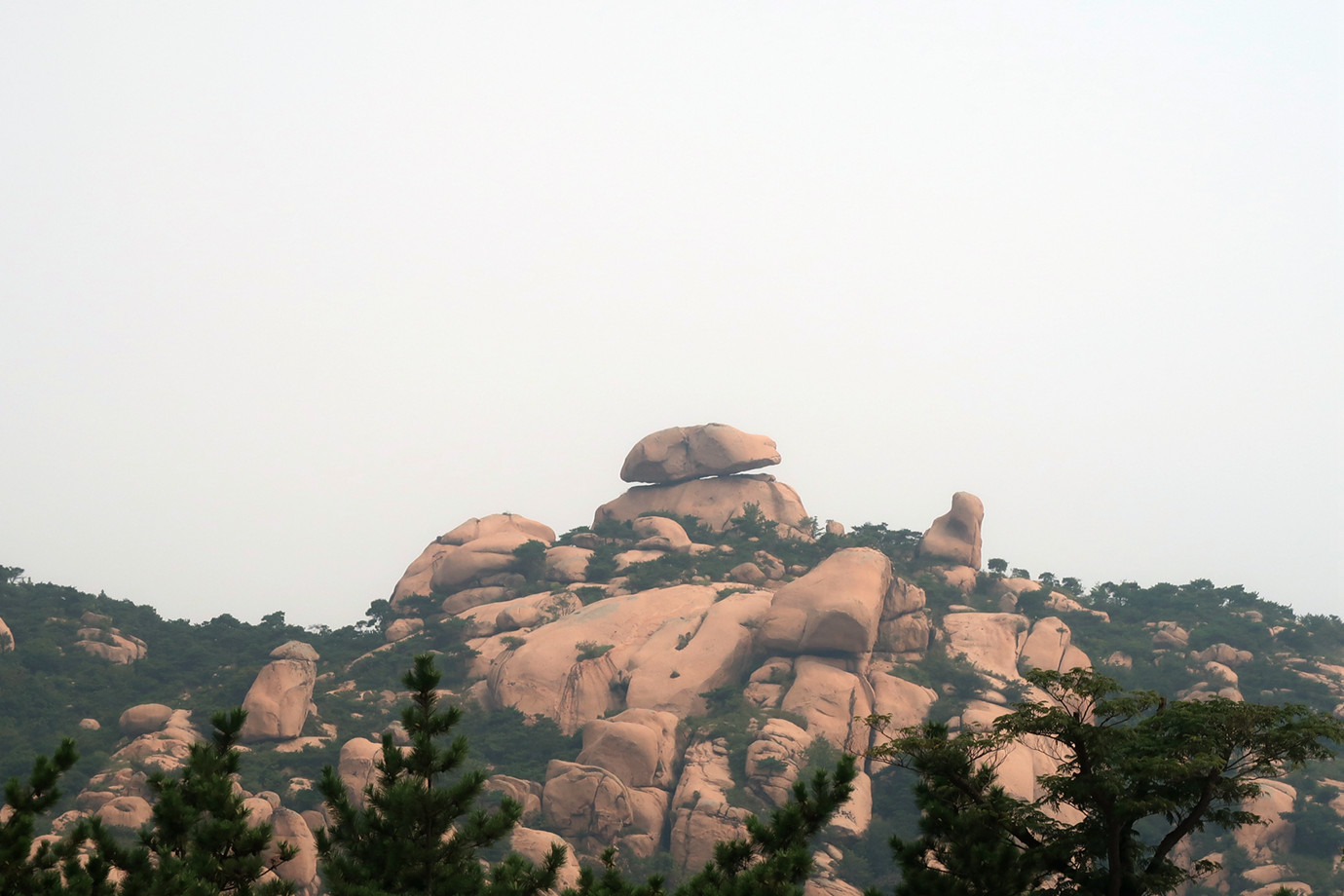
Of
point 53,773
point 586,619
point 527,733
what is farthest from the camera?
point 586,619

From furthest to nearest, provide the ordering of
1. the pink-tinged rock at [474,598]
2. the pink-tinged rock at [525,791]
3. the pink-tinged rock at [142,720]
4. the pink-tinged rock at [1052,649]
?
the pink-tinged rock at [474,598] < the pink-tinged rock at [1052,649] < the pink-tinged rock at [142,720] < the pink-tinged rock at [525,791]

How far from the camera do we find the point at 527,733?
142ft

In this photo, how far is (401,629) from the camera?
55.3 metres

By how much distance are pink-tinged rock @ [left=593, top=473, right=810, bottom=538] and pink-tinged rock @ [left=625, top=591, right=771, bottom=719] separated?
1360 cm

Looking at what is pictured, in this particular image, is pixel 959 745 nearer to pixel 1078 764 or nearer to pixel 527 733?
pixel 1078 764

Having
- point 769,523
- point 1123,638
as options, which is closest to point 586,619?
point 769,523

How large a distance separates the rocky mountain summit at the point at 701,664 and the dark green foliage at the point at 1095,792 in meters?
19.8

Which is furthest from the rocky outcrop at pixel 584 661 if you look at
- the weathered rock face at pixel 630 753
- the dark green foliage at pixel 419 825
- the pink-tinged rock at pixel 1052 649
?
the dark green foliage at pixel 419 825

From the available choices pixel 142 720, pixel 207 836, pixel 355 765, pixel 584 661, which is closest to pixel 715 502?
pixel 584 661

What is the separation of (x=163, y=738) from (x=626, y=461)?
31.8 m

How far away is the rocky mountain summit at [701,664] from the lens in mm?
37750

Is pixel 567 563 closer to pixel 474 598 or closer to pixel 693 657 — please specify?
pixel 474 598

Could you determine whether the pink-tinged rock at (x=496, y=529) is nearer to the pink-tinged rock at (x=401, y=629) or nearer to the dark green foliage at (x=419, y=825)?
the pink-tinged rock at (x=401, y=629)

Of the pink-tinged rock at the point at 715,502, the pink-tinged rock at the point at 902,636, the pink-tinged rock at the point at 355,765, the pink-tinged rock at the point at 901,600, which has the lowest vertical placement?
the pink-tinged rock at the point at 355,765
